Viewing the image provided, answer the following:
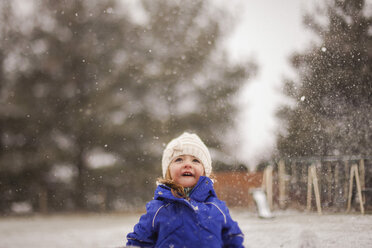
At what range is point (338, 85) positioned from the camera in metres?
2.15

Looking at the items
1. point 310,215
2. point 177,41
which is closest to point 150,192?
point 177,41

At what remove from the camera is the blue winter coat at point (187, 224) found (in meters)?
1.14

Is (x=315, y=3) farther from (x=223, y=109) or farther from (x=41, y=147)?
(x=41, y=147)

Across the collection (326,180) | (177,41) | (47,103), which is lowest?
(326,180)

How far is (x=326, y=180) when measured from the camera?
2395 mm

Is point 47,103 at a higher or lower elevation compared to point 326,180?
higher

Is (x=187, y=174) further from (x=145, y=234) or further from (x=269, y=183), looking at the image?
(x=269, y=183)

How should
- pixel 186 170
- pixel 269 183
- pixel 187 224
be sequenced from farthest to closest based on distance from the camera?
pixel 269 183 < pixel 186 170 < pixel 187 224

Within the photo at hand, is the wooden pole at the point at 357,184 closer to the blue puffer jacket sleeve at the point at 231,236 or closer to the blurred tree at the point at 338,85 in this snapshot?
the blurred tree at the point at 338,85

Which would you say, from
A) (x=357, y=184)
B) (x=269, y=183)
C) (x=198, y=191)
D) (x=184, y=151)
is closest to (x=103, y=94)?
(x=269, y=183)

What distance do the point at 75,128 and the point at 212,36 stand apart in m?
4.12

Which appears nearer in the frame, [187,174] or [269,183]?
[187,174]

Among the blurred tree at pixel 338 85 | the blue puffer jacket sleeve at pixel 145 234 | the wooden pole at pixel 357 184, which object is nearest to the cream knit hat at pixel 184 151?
the blue puffer jacket sleeve at pixel 145 234

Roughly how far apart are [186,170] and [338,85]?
1277mm
